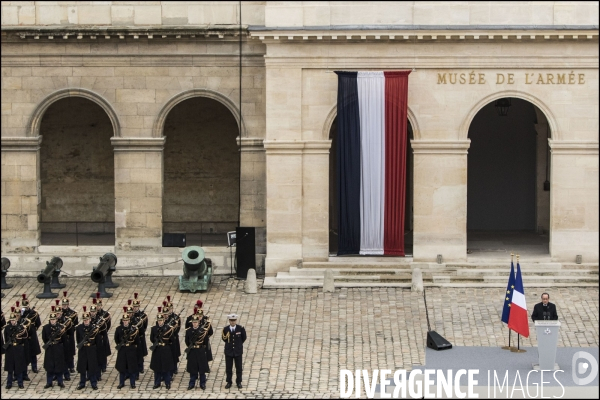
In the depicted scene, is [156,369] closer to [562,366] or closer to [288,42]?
[562,366]

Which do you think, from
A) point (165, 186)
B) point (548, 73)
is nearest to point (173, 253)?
point (165, 186)

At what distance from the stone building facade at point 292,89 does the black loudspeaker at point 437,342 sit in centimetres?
772

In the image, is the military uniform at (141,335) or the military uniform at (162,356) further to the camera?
the military uniform at (141,335)

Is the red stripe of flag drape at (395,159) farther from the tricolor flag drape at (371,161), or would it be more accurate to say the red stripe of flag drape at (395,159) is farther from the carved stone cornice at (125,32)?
the carved stone cornice at (125,32)

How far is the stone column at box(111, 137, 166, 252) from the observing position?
48.1m

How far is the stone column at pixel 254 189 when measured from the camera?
48156mm

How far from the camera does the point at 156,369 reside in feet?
119

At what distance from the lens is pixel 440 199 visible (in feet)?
153

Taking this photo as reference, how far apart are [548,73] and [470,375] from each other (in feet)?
45.0

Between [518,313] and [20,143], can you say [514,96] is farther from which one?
[20,143]

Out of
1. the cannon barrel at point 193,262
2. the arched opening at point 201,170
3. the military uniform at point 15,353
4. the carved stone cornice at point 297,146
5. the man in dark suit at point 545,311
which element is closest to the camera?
the military uniform at point 15,353

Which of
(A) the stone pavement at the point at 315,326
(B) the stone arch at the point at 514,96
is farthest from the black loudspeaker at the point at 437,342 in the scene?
(B) the stone arch at the point at 514,96

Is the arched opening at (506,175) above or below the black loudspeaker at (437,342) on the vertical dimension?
above

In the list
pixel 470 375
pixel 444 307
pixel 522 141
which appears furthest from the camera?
pixel 522 141
